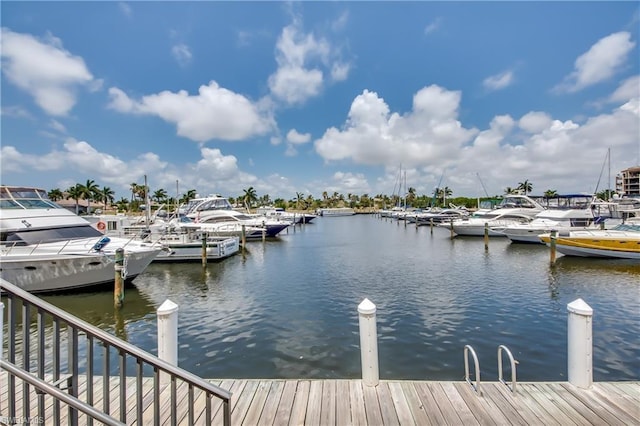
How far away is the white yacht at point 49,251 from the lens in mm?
13781

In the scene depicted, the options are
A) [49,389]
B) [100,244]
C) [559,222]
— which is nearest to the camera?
[49,389]

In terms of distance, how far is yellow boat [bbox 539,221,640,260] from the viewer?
67.9 feet

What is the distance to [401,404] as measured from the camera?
461 centimetres

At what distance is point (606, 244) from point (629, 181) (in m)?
137

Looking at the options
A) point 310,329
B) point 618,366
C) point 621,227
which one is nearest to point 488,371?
point 618,366

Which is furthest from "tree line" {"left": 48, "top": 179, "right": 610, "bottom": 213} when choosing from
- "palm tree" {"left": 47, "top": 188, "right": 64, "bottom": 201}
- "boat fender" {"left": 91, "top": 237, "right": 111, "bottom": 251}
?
"boat fender" {"left": 91, "top": 237, "right": 111, "bottom": 251}

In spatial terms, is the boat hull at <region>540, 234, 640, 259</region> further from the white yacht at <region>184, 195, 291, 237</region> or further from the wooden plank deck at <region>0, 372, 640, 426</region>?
the white yacht at <region>184, 195, 291, 237</region>

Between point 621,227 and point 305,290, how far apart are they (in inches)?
925

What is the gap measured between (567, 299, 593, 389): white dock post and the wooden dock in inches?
6.4

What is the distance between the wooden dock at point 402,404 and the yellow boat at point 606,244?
21270 mm

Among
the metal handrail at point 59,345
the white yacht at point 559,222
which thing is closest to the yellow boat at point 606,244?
the white yacht at point 559,222

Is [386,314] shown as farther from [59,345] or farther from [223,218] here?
[223,218]

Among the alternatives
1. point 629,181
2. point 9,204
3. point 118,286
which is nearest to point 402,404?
point 118,286

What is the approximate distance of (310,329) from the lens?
10.1 metres
